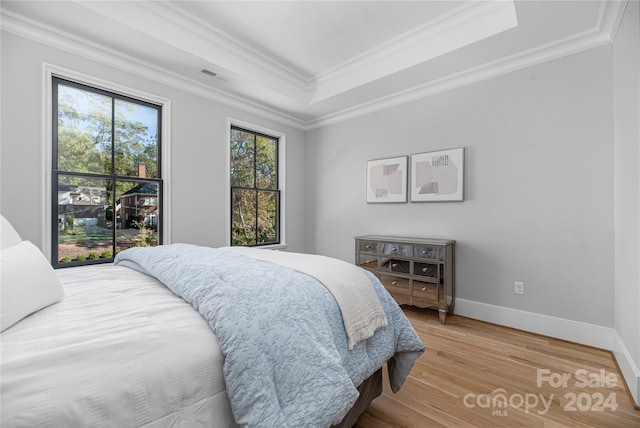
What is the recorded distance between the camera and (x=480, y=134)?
3.03 m

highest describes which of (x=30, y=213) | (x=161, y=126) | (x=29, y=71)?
(x=29, y=71)

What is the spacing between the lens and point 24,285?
98 centimetres

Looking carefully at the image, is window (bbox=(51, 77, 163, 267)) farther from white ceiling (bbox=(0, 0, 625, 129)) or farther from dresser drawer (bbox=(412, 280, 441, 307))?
dresser drawer (bbox=(412, 280, 441, 307))

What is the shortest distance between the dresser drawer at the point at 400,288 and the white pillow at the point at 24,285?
9.18 ft

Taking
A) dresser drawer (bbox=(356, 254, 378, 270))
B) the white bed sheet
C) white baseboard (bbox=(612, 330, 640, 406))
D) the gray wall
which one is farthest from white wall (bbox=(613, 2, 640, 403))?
the white bed sheet

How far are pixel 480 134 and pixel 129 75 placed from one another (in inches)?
143

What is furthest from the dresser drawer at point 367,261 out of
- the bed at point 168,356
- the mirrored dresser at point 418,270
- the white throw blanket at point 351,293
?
the bed at point 168,356

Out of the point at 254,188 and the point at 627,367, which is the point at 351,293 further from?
the point at 254,188

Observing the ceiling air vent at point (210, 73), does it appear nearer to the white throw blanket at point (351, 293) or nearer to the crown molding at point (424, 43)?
the crown molding at point (424, 43)

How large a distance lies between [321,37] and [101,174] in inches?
100

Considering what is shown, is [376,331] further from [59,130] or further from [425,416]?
[59,130]

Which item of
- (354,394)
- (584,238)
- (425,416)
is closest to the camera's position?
(354,394)

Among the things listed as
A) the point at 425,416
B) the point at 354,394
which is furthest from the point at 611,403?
the point at 354,394

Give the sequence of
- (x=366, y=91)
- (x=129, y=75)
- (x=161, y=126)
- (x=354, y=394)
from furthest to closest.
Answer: (x=366, y=91) < (x=161, y=126) < (x=129, y=75) < (x=354, y=394)
